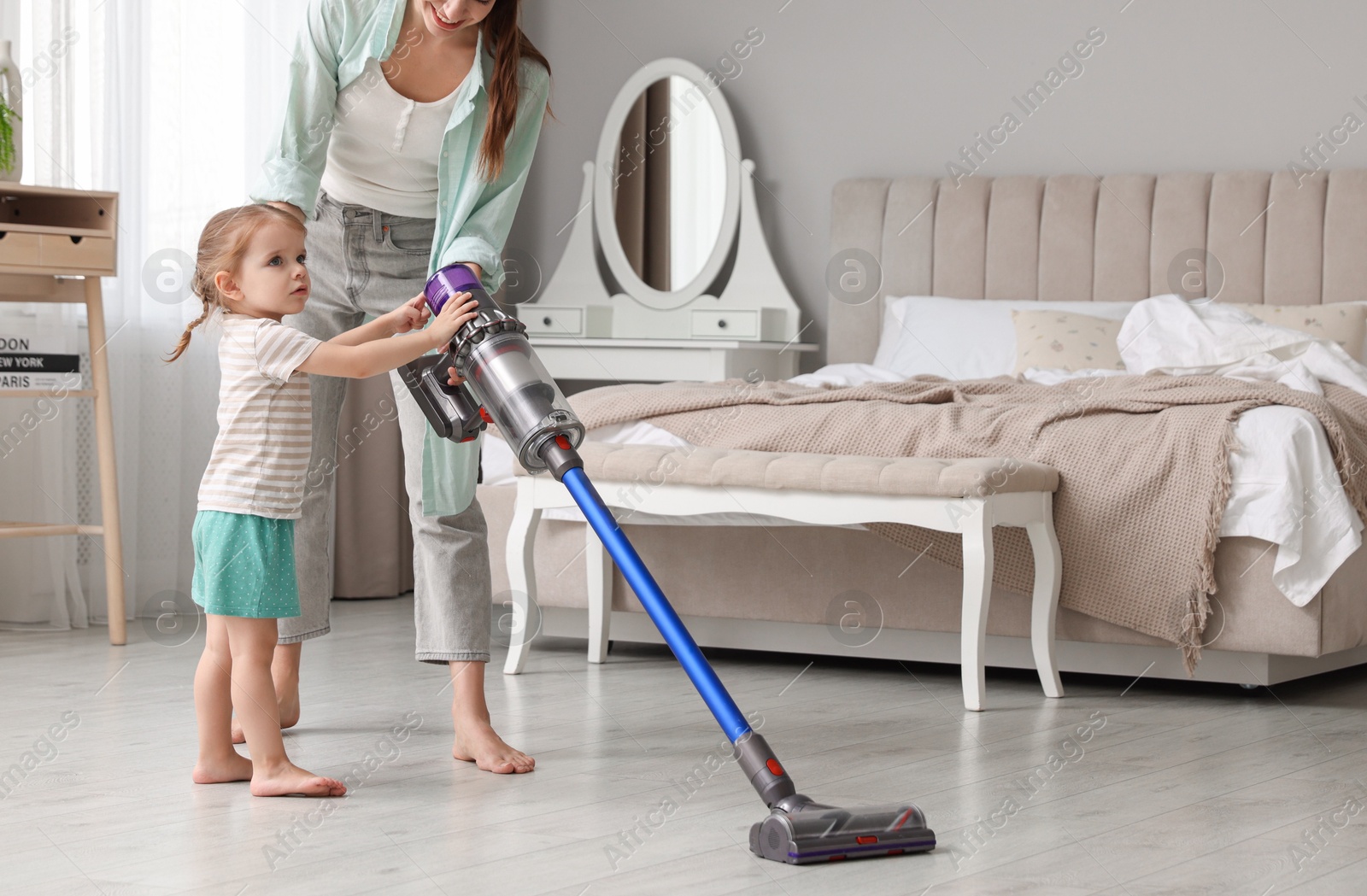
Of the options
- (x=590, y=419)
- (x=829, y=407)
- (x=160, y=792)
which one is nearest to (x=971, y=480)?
(x=829, y=407)

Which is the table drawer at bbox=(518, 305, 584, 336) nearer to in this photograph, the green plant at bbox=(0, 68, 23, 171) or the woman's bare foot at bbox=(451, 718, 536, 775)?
the green plant at bbox=(0, 68, 23, 171)

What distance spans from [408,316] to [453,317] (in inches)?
6.9

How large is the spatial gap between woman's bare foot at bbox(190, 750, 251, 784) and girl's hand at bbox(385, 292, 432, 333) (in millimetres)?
602

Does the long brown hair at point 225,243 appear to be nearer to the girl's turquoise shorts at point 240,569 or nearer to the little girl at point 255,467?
the little girl at point 255,467

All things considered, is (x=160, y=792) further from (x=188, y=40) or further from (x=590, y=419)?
(x=188, y=40)

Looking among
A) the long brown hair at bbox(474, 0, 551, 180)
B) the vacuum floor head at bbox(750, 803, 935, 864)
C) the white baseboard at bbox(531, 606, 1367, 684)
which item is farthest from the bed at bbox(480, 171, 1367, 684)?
the vacuum floor head at bbox(750, 803, 935, 864)

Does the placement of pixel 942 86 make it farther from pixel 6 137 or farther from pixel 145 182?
pixel 6 137

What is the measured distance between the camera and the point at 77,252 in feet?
10.9

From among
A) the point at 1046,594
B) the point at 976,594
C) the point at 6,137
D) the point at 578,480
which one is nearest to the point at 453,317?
the point at 578,480

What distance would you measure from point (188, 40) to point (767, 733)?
2622 mm

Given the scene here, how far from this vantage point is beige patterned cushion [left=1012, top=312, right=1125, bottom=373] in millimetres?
3867

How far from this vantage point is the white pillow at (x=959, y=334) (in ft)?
13.7

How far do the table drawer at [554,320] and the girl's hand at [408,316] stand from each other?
9.48 ft

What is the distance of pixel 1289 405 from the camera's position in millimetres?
2768
